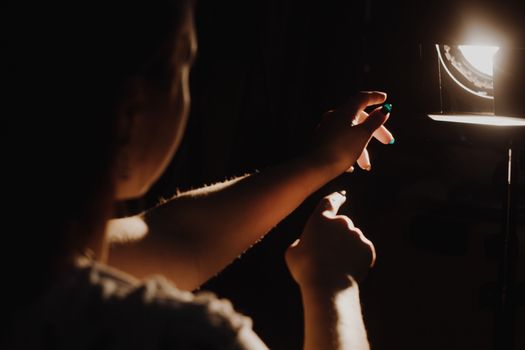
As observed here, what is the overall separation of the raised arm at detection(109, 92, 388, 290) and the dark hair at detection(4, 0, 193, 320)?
0.43 meters

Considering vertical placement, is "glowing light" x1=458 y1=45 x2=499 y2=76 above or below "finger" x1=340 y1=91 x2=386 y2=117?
above

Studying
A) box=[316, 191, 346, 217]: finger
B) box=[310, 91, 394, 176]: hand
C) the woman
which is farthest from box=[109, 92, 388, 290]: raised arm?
the woman

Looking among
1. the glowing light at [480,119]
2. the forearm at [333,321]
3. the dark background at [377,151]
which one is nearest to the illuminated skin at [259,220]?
the forearm at [333,321]

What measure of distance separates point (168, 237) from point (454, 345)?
3.43 feet

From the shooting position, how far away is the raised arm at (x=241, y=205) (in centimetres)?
95

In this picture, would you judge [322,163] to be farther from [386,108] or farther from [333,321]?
[333,321]

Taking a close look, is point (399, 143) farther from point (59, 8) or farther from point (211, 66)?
point (59, 8)

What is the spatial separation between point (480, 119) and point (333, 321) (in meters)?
0.61

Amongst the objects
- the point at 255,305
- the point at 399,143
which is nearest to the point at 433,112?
the point at 399,143

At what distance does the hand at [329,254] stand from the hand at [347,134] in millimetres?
206

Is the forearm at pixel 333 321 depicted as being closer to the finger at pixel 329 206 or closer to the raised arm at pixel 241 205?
the finger at pixel 329 206

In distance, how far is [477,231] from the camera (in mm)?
1567

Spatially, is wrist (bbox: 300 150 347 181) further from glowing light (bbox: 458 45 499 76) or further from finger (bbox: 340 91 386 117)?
glowing light (bbox: 458 45 499 76)

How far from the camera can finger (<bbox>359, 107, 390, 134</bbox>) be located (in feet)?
3.33
